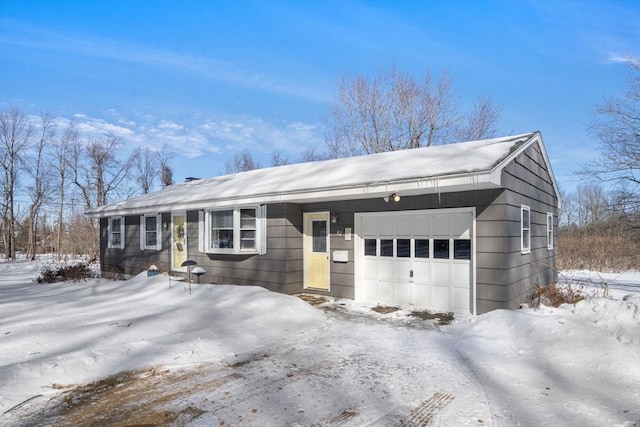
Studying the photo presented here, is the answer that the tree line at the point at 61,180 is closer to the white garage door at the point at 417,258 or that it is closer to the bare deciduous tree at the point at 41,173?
the bare deciduous tree at the point at 41,173

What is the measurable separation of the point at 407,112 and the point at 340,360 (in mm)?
18787

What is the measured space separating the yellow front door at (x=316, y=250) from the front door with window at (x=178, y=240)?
163 inches

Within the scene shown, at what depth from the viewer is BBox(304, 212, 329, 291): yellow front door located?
907 centimetres

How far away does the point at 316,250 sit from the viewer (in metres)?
9.26

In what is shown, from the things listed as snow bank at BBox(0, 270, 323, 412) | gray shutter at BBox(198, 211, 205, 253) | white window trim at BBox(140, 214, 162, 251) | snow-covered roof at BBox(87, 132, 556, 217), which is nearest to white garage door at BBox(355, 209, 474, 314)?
snow-covered roof at BBox(87, 132, 556, 217)

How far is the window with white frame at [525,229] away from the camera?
7.45 meters

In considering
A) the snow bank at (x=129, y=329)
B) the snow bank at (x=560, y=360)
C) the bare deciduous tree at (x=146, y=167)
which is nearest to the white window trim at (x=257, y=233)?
the snow bank at (x=129, y=329)

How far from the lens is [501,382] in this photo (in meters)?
3.94

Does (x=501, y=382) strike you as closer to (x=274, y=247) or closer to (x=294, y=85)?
(x=274, y=247)

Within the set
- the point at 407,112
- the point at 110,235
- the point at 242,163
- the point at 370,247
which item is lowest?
the point at 370,247

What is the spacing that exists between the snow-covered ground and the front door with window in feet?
13.5

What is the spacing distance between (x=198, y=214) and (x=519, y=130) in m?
18.3

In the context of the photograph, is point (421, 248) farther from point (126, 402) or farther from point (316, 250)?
point (126, 402)

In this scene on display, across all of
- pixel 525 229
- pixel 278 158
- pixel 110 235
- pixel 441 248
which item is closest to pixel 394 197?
pixel 441 248
